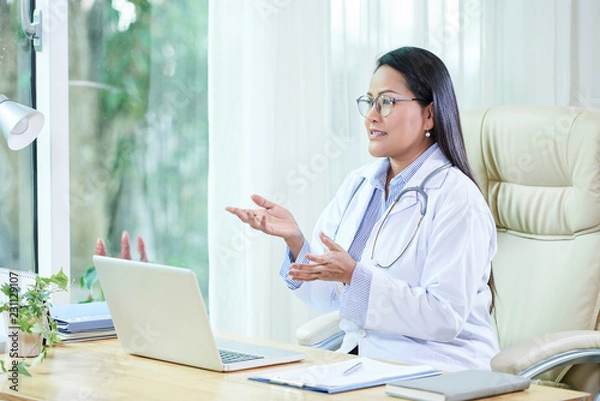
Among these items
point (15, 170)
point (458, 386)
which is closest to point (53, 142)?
point (15, 170)

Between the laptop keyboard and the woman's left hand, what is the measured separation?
26 cm

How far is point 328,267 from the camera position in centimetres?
199

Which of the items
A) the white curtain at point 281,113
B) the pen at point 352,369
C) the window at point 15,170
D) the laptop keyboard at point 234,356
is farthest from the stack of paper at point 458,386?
the window at point 15,170

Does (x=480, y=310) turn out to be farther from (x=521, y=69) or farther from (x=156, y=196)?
(x=156, y=196)

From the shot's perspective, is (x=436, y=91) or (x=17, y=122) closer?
(x=17, y=122)

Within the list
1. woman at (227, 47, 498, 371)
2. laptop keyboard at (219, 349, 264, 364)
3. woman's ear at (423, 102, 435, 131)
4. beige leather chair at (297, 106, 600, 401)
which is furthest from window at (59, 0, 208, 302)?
laptop keyboard at (219, 349, 264, 364)

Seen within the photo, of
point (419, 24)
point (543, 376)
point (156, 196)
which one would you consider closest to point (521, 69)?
point (419, 24)

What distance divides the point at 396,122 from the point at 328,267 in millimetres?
472

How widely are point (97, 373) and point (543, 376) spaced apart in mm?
1148

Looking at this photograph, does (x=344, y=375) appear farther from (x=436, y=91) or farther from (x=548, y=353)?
(x=436, y=91)

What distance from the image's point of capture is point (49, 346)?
5.98ft

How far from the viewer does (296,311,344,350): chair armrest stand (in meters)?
2.33

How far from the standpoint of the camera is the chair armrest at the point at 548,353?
A: 6.53 ft

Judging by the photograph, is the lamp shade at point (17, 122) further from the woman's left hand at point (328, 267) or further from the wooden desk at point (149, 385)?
the woman's left hand at point (328, 267)
